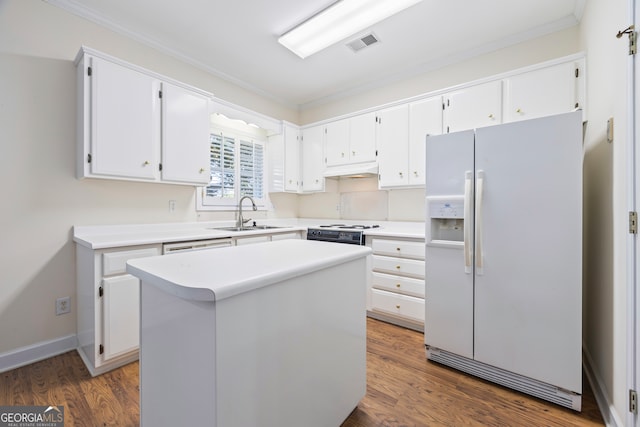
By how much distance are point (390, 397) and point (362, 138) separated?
2.66 meters

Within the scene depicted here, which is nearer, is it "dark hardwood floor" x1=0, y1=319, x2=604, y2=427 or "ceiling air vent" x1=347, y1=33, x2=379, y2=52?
"dark hardwood floor" x1=0, y1=319, x2=604, y2=427

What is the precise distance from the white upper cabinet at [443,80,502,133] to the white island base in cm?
206

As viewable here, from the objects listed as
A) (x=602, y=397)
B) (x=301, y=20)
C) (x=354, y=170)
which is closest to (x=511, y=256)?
(x=602, y=397)

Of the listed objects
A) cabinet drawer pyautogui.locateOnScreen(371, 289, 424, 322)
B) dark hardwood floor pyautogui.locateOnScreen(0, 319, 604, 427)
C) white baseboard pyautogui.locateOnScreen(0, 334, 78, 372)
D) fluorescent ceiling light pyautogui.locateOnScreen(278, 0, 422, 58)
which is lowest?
dark hardwood floor pyautogui.locateOnScreen(0, 319, 604, 427)

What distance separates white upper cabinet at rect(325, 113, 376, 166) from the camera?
331 cm

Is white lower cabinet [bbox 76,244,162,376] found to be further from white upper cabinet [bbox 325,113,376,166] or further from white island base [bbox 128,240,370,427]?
white upper cabinet [bbox 325,113,376,166]

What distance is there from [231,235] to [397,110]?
2.24m

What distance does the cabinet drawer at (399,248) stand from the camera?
257cm

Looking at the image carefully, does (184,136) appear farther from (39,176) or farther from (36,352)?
(36,352)

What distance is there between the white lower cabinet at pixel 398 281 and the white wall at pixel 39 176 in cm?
254

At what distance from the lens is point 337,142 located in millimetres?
3609

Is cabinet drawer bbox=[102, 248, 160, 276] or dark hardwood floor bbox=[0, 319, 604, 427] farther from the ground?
cabinet drawer bbox=[102, 248, 160, 276]

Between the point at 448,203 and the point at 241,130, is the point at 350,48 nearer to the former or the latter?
the point at 241,130

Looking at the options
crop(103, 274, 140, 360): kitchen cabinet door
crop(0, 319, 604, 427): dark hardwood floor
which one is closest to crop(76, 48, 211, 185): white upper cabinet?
crop(103, 274, 140, 360): kitchen cabinet door
